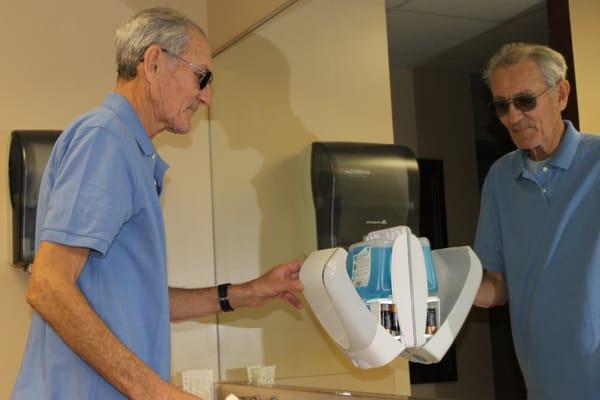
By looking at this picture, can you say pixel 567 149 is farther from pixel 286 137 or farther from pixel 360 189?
pixel 286 137

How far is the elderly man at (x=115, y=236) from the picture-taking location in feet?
5.11

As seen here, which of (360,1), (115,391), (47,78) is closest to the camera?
(115,391)

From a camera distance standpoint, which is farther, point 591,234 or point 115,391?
point 115,391

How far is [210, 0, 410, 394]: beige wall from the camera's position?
2350 millimetres

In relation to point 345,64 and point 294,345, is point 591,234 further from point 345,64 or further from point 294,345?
point 294,345

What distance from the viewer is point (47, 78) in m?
3.10

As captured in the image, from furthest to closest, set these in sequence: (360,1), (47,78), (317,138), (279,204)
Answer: (47,78) → (279,204) → (317,138) → (360,1)

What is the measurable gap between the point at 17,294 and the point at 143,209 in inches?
55.2

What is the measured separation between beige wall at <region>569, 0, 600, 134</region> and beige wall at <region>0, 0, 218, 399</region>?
6.21ft

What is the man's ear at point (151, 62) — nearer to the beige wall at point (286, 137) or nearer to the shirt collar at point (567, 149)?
the beige wall at point (286, 137)

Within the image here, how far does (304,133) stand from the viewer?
2699mm

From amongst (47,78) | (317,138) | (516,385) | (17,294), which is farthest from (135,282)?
(47,78)

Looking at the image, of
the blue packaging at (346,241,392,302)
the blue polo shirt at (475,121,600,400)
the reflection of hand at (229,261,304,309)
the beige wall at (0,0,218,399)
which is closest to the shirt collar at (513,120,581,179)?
the blue polo shirt at (475,121,600,400)

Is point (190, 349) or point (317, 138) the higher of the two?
point (317, 138)
